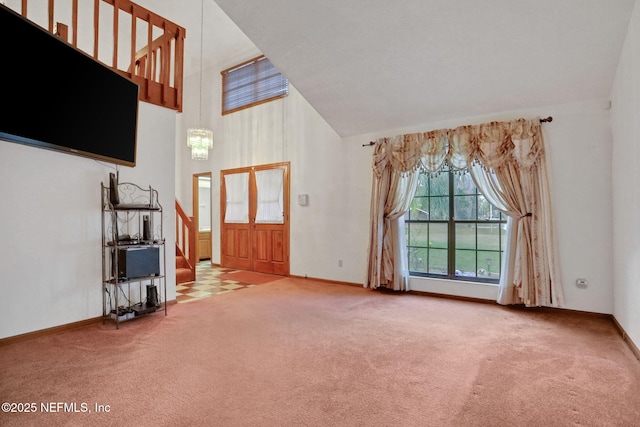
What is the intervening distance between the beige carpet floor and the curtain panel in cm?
38

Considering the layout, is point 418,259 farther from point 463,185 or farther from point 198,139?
point 198,139

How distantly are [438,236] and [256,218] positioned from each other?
3.55 metres

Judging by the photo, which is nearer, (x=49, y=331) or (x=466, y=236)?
(x=49, y=331)

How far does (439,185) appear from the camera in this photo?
4.63 meters

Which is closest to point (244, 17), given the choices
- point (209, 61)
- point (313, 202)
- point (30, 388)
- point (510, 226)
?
point (313, 202)

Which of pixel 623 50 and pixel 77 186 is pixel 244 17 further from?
pixel 623 50

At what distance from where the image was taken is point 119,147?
3.03 m

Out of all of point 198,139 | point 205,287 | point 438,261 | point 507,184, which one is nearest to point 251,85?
point 198,139

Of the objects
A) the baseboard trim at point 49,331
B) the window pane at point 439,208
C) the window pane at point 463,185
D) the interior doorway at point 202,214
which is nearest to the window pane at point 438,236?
the window pane at point 439,208

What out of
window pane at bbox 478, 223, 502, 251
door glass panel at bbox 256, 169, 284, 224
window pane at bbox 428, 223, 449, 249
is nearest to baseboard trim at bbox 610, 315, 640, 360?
window pane at bbox 478, 223, 502, 251

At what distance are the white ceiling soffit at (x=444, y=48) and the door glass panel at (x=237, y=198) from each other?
301 centimetres

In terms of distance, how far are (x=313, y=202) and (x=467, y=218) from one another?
8.27 ft

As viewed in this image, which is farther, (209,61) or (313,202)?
(209,61)

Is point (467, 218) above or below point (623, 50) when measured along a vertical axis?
below
